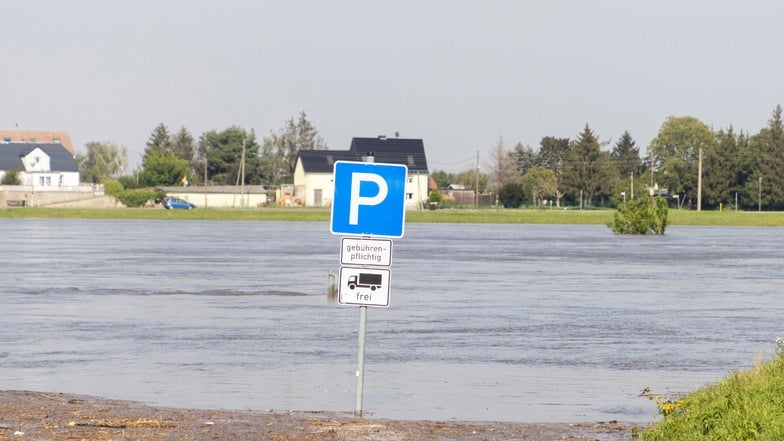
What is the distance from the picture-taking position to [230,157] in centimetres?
17938

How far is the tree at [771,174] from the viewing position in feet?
463

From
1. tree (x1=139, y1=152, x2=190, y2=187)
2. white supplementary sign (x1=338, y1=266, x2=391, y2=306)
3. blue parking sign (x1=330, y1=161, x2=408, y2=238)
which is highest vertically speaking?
tree (x1=139, y1=152, x2=190, y2=187)

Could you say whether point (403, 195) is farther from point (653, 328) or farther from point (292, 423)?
point (653, 328)

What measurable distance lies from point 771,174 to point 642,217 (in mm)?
71952

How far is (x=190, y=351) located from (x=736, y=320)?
32.8 feet

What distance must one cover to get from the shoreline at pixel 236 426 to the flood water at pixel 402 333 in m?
0.76

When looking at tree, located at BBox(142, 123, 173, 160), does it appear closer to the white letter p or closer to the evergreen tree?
the evergreen tree

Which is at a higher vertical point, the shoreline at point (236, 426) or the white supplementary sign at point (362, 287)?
the white supplementary sign at point (362, 287)

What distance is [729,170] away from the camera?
480 ft

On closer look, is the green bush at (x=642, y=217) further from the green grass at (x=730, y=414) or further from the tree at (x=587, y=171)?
the tree at (x=587, y=171)

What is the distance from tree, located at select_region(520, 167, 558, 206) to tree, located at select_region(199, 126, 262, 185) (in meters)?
35.8

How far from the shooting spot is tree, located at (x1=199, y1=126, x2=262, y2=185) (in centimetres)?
17800

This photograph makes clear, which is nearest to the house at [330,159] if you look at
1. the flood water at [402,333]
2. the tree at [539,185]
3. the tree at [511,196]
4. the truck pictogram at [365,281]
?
the tree at [511,196]

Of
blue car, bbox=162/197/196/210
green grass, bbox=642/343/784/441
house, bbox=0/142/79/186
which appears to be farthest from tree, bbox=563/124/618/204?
green grass, bbox=642/343/784/441
